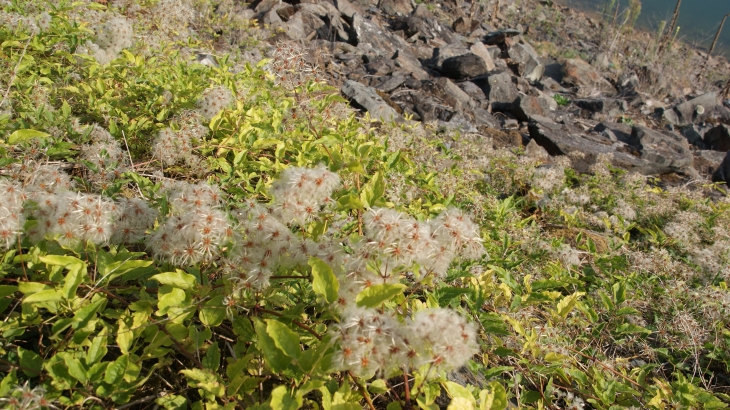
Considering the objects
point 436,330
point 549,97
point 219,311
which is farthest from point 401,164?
point 549,97

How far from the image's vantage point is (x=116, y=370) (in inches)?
60.1

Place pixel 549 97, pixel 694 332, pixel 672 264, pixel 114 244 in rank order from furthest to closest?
1. pixel 549 97
2. pixel 672 264
3. pixel 694 332
4. pixel 114 244

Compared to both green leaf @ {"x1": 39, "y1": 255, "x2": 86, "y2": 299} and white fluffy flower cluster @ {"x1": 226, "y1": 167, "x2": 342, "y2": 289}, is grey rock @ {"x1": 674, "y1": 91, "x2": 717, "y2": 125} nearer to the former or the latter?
white fluffy flower cluster @ {"x1": 226, "y1": 167, "x2": 342, "y2": 289}

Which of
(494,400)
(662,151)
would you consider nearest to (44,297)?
(494,400)

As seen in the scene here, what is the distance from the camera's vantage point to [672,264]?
3.75 m

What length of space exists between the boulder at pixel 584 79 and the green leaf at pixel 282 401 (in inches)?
717

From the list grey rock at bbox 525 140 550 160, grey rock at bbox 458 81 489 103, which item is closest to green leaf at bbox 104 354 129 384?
grey rock at bbox 525 140 550 160

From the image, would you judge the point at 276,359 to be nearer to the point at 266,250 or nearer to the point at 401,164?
the point at 266,250

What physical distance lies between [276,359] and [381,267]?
0.45 m

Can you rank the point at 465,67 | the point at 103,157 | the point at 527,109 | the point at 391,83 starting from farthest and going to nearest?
the point at 465,67 < the point at 527,109 < the point at 391,83 < the point at 103,157

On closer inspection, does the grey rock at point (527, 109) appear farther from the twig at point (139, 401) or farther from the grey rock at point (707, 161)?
the twig at point (139, 401)

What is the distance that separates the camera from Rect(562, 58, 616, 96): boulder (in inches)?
674

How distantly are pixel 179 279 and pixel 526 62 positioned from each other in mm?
17510

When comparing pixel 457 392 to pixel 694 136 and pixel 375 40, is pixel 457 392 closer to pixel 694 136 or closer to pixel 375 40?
pixel 375 40
